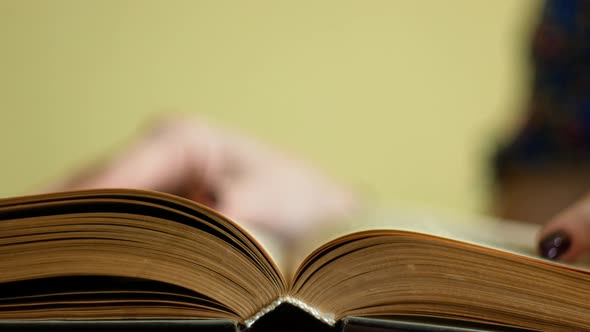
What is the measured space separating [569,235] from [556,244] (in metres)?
0.01

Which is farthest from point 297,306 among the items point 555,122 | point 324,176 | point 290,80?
point 290,80

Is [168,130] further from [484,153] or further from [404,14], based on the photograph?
[404,14]

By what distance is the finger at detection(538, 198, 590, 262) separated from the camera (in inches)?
20.0

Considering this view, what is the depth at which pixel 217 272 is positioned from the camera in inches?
17.0

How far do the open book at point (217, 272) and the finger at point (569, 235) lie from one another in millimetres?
69

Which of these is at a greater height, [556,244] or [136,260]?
[556,244]

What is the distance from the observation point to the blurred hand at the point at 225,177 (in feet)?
2.45

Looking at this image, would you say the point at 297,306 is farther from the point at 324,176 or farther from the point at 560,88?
the point at 560,88

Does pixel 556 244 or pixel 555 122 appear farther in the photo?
pixel 555 122

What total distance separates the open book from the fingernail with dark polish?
0.07 metres

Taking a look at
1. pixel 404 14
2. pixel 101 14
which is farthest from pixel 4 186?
pixel 404 14

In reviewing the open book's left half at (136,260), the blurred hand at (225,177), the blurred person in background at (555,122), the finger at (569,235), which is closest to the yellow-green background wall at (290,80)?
the blurred person in background at (555,122)

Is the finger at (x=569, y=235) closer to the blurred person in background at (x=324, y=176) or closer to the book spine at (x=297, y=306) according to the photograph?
the book spine at (x=297, y=306)

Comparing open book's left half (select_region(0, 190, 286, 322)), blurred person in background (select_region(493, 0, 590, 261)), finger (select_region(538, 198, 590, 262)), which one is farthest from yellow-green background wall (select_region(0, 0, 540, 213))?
open book's left half (select_region(0, 190, 286, 322))
